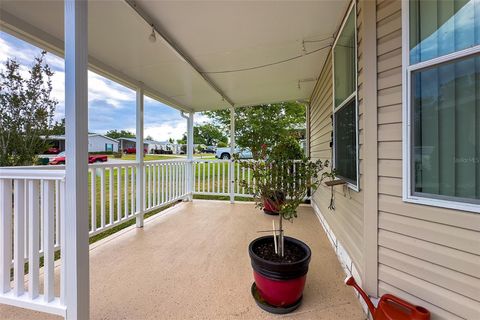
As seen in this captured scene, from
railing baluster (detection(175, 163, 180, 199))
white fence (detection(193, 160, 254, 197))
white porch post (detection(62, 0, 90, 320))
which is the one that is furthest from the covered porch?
white fence (detection(193, 160, 254, 197))

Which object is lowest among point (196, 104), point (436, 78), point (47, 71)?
point (436, 78)

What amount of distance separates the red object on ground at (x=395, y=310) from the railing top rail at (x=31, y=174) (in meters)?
2.20

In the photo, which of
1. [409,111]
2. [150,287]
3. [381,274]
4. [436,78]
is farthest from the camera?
[150,287]

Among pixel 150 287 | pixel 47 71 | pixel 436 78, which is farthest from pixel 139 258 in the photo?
pixel 436 78

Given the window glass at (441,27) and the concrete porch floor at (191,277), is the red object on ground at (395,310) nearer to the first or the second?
the concrete porch floor at (191,277)

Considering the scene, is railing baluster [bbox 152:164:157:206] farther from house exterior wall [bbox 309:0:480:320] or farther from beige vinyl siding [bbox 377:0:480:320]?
beige vinyl siding [bbox 377:0:480:320]

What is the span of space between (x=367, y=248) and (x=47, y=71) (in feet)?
10.7

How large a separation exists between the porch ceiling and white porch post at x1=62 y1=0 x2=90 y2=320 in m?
0.71

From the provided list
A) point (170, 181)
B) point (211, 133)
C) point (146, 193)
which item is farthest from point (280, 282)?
point (211, 133)

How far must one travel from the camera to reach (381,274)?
1.58m

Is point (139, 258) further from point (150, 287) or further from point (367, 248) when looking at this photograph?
point (367, 248)

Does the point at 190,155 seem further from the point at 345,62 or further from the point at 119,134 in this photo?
the point at 345,62

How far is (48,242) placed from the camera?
5.02 feet

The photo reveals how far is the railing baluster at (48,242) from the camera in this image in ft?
4.98
